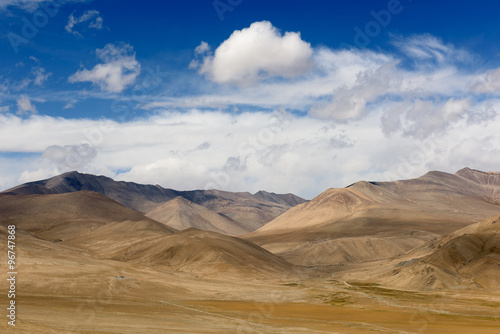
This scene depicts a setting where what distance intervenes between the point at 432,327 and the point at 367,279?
6651cm

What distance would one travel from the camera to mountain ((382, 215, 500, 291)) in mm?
94625

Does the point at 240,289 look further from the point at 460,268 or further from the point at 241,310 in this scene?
the point at 460,268

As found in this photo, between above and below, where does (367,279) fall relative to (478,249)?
below

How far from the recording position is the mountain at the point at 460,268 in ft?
310

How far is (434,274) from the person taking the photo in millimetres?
97250

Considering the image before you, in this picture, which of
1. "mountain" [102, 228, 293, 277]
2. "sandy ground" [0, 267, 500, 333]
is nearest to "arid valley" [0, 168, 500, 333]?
"sandy ground" [0, 267, 500, 333]

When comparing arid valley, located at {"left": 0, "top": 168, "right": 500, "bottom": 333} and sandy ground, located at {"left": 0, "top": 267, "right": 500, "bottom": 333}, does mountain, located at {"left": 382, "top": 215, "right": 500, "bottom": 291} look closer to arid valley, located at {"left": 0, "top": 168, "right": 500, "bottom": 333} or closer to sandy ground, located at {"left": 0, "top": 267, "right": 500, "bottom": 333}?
arid valley, located at {"left": 0, "top": 168, "right": 500, "bottom": 333}

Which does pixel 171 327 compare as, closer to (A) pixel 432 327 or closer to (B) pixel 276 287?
(A) pixel 432 327

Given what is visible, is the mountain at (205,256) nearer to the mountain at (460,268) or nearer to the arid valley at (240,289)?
the arid valley at (240,289)

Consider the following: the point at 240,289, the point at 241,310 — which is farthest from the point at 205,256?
the point at 241,310

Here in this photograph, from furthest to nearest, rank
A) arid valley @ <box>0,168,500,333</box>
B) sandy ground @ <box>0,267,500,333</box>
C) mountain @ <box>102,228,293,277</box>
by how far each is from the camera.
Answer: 1. mountain @ <box>102,228,293,277</box>
2. arid valley @ <box>0,168,500,333</box>
3. sandy ground @ <box>0,267,500,333</box>

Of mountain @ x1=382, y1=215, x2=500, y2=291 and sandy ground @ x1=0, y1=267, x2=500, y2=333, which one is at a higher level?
mountain @ x1=382, y1=215, x2=500, y2=291

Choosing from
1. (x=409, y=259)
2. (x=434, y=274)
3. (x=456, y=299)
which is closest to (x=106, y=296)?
(x=456, y=299)

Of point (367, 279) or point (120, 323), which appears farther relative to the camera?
point (367, 279)
